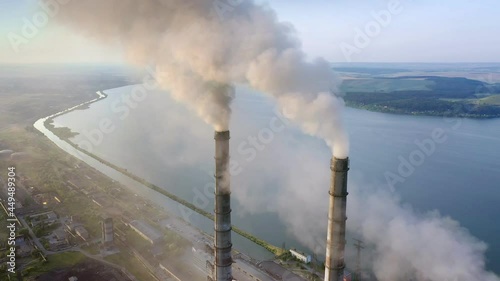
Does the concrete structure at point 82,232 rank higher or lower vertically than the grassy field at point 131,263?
higher

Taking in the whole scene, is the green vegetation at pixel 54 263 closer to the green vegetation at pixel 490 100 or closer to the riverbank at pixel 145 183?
the riverbank at pixel 145 183

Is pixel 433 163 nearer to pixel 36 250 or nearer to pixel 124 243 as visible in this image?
pixel 124 243

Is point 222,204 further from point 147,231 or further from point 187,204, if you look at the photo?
point 187,204

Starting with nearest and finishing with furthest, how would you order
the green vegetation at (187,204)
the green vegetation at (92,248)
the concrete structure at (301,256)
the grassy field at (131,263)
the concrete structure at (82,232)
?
the grassy field at (131,263)
the concrete structure at (301,256)
the green vegetation at (92,248)
the concrete structure at (82,232)
the green vegetation at (187,204)

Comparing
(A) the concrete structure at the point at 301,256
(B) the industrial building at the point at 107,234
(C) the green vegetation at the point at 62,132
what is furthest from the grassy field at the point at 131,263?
(C) the green vegetation at the point at 62,132

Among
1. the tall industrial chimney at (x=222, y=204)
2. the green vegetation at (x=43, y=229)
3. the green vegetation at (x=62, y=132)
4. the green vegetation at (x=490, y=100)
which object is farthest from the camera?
the green vegetation at (x=490, y=100)

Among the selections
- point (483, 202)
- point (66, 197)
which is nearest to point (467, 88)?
point (483, 202)

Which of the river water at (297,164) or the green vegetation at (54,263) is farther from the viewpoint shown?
the river water at (297,164)
